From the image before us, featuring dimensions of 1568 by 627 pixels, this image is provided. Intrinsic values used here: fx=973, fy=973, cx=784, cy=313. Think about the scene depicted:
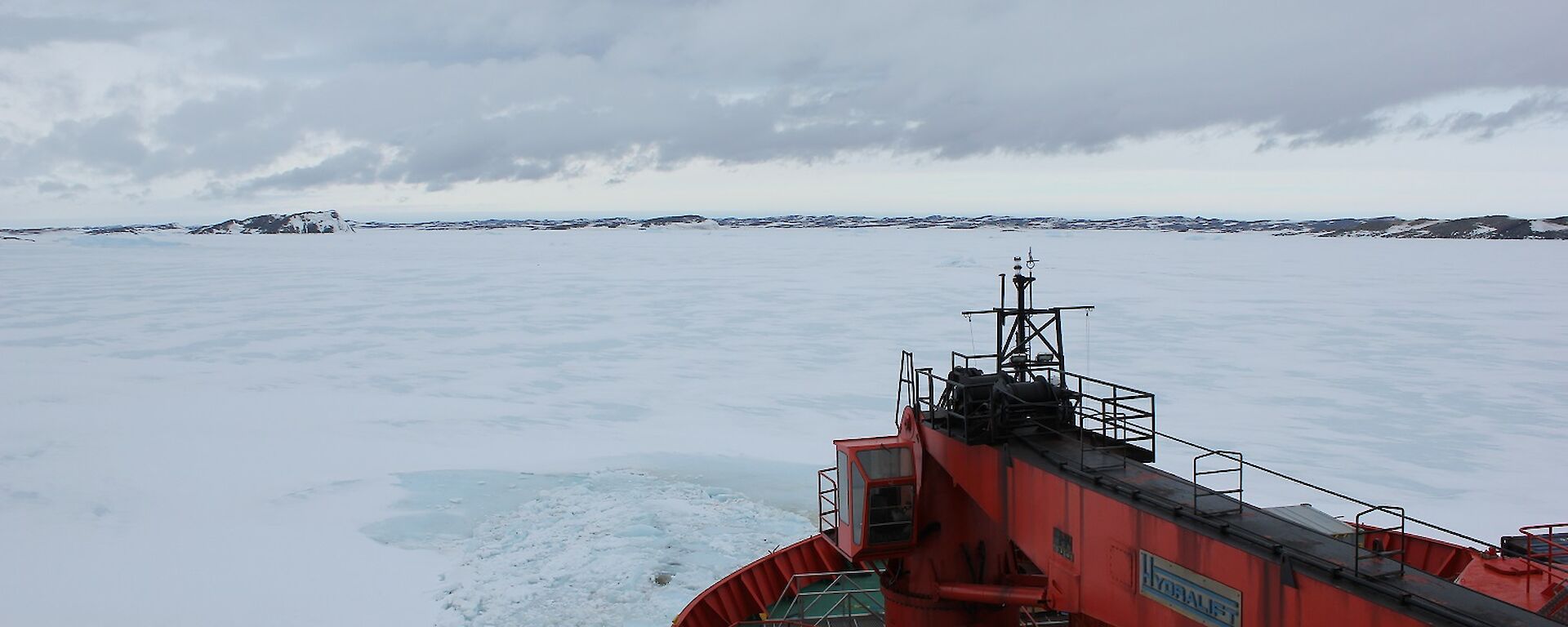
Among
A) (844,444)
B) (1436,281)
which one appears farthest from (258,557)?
(1436,281)

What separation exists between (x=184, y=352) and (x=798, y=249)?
82690 millimetres

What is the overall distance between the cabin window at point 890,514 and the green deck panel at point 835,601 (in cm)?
371

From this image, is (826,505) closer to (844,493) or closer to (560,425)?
(560,425)

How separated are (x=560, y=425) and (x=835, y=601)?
11558 mm

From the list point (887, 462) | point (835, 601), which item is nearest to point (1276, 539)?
point (887, 462)

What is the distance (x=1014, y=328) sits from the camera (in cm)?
923

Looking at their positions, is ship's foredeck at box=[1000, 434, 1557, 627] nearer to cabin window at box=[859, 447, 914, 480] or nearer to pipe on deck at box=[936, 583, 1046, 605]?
pipe on deck at box=[936, 583, 1046, 605]

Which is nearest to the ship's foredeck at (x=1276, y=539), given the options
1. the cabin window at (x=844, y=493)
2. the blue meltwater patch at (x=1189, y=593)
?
the blue meltwater patch at (x=1189, y=593)

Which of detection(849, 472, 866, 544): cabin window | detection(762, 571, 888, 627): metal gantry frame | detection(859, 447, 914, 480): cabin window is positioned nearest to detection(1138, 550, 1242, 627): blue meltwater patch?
detection(859, 447, 914, 480): cabin window

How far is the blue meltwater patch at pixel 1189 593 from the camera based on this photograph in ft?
18.5

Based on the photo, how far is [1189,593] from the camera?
588cm

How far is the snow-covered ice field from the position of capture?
48.4 ft

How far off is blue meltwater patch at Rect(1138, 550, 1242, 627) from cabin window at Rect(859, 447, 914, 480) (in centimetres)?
313

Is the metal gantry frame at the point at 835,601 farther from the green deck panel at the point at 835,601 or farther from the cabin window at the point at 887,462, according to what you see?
the cabin window at the point at 887,462
